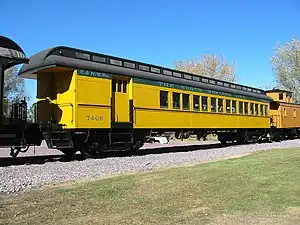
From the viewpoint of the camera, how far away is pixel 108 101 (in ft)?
48.6

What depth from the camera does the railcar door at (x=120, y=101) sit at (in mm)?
15359

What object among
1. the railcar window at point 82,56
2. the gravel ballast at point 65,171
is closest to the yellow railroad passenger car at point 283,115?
the gravel ballast at point 65,171

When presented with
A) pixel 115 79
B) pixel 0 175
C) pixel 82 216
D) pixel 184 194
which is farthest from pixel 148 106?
pixel 82 216

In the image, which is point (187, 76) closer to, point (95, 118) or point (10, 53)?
point (95, 118)

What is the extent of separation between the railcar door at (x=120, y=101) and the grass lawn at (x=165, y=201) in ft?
20.3

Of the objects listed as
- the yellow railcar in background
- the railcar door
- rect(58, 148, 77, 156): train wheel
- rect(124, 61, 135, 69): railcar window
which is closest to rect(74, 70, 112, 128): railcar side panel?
the yellow railcar in background

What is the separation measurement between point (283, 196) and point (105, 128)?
9.02 meters

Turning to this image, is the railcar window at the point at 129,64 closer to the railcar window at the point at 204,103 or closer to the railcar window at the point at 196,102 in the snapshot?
the railcar window at the point at 196,102

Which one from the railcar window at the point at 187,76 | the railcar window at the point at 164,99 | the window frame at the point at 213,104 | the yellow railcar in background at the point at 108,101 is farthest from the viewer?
the window frame at the point at 213,104

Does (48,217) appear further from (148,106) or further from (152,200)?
(148,106)

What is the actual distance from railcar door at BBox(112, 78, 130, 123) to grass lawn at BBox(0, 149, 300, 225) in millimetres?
6183

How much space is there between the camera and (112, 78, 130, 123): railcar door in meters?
15.4

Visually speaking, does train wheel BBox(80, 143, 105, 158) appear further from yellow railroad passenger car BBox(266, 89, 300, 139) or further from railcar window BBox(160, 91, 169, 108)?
yellow railroad passenger car BBox(266, 89, 300, 139)

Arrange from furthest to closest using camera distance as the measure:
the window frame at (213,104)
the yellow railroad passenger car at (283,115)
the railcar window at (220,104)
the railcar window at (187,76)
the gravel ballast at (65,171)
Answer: the yellow railroad passenger car at (283,115), the railcar window at (220,104), the window frame at (213,104), the railcar window at (187,76), the gravel ballast at (65,171)
